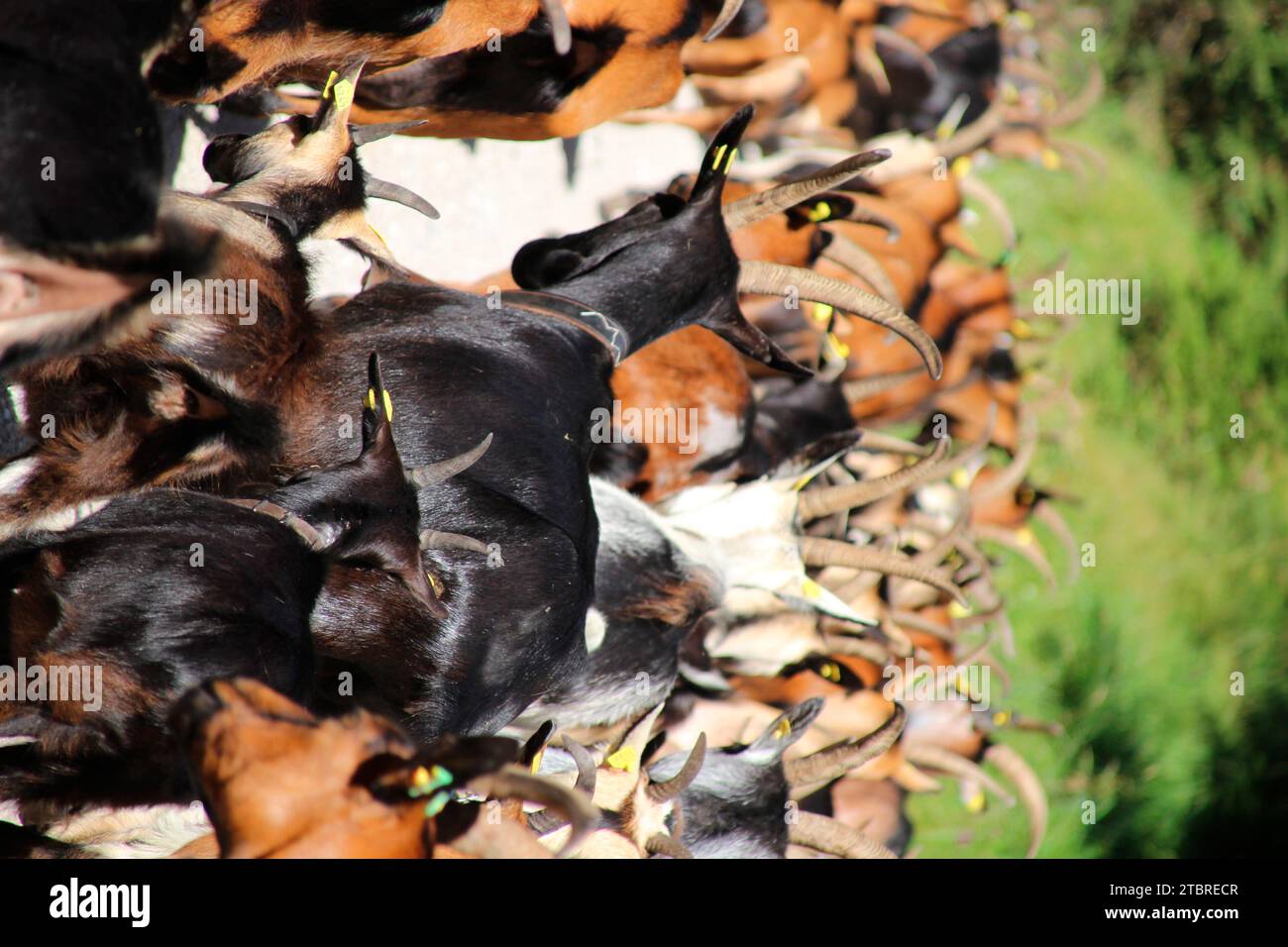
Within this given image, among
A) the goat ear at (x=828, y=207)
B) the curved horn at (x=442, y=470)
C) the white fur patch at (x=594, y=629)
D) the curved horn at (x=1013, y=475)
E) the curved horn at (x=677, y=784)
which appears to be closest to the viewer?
the curved horn at (x=442, y=470)

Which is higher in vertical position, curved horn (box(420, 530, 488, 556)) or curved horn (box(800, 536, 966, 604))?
curved horn (box(420, 530, 488, 556))

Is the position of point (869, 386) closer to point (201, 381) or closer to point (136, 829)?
point (201, 381)

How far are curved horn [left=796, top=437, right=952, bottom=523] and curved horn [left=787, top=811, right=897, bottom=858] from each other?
672mm

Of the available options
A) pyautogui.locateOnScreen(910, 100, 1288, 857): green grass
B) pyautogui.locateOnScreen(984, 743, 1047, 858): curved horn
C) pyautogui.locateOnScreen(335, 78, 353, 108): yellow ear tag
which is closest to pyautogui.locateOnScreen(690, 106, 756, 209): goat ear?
pyautogui.locateOnScreen(335, 78, 353, 108): yellow ear tag

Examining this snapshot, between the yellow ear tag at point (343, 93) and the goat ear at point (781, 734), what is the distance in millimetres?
1360

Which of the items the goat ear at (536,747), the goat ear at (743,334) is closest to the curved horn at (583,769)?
the goat ear at (536,747)

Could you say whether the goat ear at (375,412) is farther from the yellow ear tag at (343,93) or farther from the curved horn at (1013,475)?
the curved horn at (1013,475)

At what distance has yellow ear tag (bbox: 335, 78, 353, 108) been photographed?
1494 mm

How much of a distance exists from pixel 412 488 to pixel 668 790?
0.78 meters

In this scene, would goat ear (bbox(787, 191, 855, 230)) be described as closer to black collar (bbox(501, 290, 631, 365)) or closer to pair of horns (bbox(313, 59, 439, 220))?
black collar (bbox(501, 290, 631, 365))

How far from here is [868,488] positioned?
2.40 m

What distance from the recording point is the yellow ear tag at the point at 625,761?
1.84m
